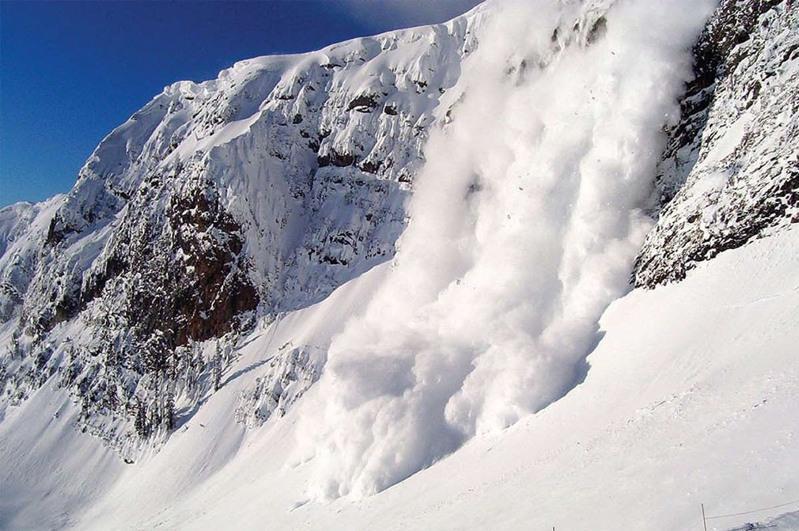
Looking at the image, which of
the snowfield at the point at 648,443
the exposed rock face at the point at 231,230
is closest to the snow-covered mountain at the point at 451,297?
the snowfield at the point at 648,443

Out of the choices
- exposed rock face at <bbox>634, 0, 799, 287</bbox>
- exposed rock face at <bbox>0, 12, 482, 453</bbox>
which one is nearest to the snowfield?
exposed rock face at <bbox>634, 0, 799, 287</bbox>

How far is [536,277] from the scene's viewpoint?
33.3 m

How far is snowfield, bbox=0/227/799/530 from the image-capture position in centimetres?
1563

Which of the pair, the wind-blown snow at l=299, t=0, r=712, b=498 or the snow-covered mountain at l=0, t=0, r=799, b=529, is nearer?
the snow-covered mountain at l=0, t=0, r=799, b=529

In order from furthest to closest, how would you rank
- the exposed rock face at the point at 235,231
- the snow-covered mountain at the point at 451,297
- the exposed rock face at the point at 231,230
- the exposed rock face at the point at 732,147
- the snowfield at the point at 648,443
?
the exposed rock face at the point at 235,231 < the exposed rock face at the point at 231,230 < the exposed rock face at the point at 732,147 < the snow-covered mountain at the point at 451,297 < the snowfield at the point at 648,443

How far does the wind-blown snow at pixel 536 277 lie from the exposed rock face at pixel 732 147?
4.22 feet

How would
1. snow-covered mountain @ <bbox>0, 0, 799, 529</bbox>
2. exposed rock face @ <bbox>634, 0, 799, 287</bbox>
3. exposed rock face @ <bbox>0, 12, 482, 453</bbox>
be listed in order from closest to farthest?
1. snow-covered mountain @ <bbox>0, 0, 799, 529</bbox>
2. exposed rock face @ <bbox>634, 0, 799, 287</bbox>
3. exposed rock face @ <bbox>0, 12, 482, 453</bbox>

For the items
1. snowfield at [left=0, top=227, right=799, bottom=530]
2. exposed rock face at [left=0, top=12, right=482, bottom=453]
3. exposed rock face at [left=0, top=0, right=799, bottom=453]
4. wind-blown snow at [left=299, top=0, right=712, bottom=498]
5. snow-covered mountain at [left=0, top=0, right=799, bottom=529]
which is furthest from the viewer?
exposed rock face at [left=0, top=12, right=482, bottom=453]

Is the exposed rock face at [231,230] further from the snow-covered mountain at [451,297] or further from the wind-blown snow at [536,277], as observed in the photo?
the wind-blown snow at [536,277]

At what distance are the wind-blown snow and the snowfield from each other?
157 cm

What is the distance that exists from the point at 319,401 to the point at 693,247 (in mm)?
27342

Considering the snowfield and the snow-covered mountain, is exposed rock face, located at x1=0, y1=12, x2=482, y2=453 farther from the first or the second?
the snowfield

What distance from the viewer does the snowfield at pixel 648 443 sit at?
15.6m

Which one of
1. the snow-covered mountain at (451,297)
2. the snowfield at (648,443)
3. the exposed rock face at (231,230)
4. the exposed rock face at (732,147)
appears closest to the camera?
the snowfield at (648,443)
